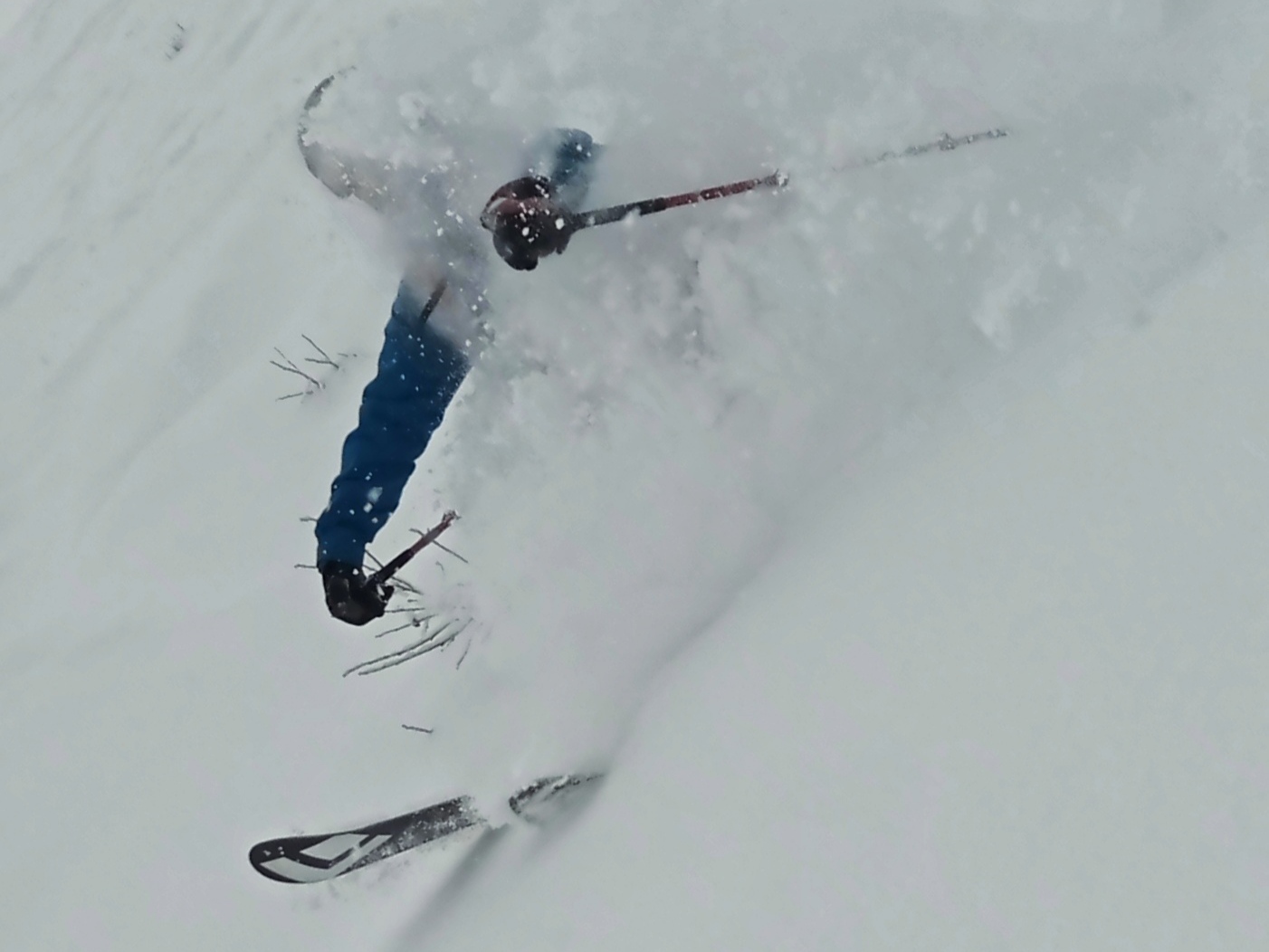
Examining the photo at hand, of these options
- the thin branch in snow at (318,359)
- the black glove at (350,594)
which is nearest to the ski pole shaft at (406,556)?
the black glove at (350,594)

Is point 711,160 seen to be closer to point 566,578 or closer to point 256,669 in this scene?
point 566,578

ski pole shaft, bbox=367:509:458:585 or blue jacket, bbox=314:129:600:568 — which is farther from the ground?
blue jacket, bbox=314:129:600:568

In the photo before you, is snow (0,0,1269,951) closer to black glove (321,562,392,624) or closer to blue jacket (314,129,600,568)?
blue jacket (314,129,600,568)

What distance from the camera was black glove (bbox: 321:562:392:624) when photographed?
73.3 inches

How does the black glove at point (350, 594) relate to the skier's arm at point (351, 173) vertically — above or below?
below

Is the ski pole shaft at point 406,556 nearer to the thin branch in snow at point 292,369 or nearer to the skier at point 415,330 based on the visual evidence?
the skier at point 415,330

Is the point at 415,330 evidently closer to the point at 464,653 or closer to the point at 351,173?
the point at 351,173

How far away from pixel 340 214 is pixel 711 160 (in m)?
1.64

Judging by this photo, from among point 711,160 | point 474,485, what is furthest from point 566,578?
point 711,160

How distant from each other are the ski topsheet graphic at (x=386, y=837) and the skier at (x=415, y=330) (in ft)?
1.65

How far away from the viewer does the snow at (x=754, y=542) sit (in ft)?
3.93

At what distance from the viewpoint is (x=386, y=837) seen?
2.04 m

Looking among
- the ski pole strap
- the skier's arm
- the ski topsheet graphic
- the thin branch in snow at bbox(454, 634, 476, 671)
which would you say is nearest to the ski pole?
the ski pole strap

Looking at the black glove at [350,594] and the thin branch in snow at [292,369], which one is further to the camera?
the thin branch in snow at [292,369]
